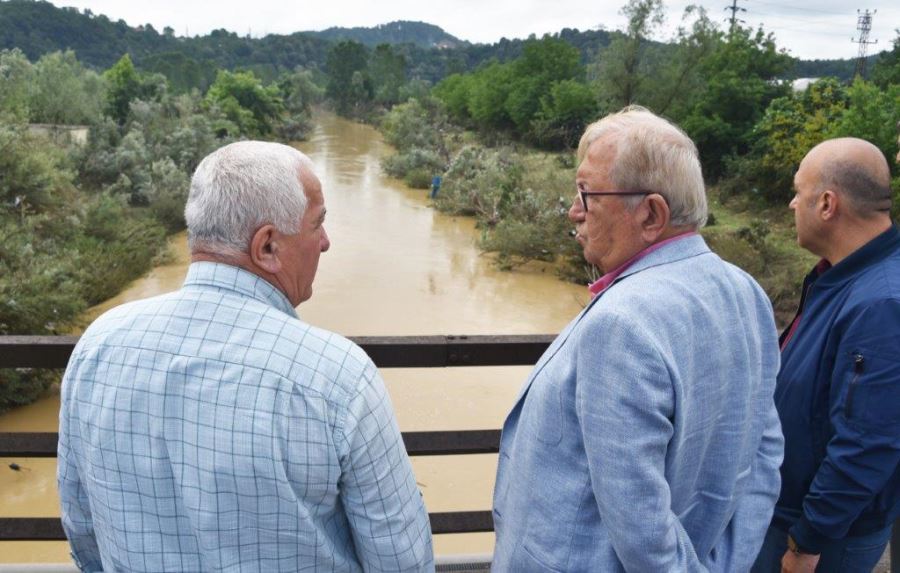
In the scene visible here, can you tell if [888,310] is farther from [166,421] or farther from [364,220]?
[364,220]

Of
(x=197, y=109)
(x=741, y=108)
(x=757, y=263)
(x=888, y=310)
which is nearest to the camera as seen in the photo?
(x=888, y=310)

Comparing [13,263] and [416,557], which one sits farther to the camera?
[13,263]

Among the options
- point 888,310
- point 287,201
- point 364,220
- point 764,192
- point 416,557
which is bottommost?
point 364,220

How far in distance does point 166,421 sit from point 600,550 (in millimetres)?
722

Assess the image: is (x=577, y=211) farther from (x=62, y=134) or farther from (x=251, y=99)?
(x=251, y=99)

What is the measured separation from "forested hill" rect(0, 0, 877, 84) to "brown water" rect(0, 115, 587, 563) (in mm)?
29901

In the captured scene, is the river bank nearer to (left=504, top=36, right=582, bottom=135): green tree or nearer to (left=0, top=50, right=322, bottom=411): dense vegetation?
(left=0, top=50, right=322, bottom=411): dense vegetation

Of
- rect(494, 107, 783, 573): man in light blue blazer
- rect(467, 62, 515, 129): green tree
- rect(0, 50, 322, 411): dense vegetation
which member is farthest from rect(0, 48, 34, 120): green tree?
rect(467, 62, 515, 129): green tree

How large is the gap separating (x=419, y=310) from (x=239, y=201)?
1160 centimetres

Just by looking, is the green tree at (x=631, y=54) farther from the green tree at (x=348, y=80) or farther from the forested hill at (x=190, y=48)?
the green tree at (x=348, y=80)

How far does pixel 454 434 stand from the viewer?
7.21 feet

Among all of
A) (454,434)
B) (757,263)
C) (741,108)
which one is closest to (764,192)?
(741,108)

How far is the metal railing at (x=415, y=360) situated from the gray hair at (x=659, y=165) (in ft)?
2.48

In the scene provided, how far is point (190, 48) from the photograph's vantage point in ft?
306
